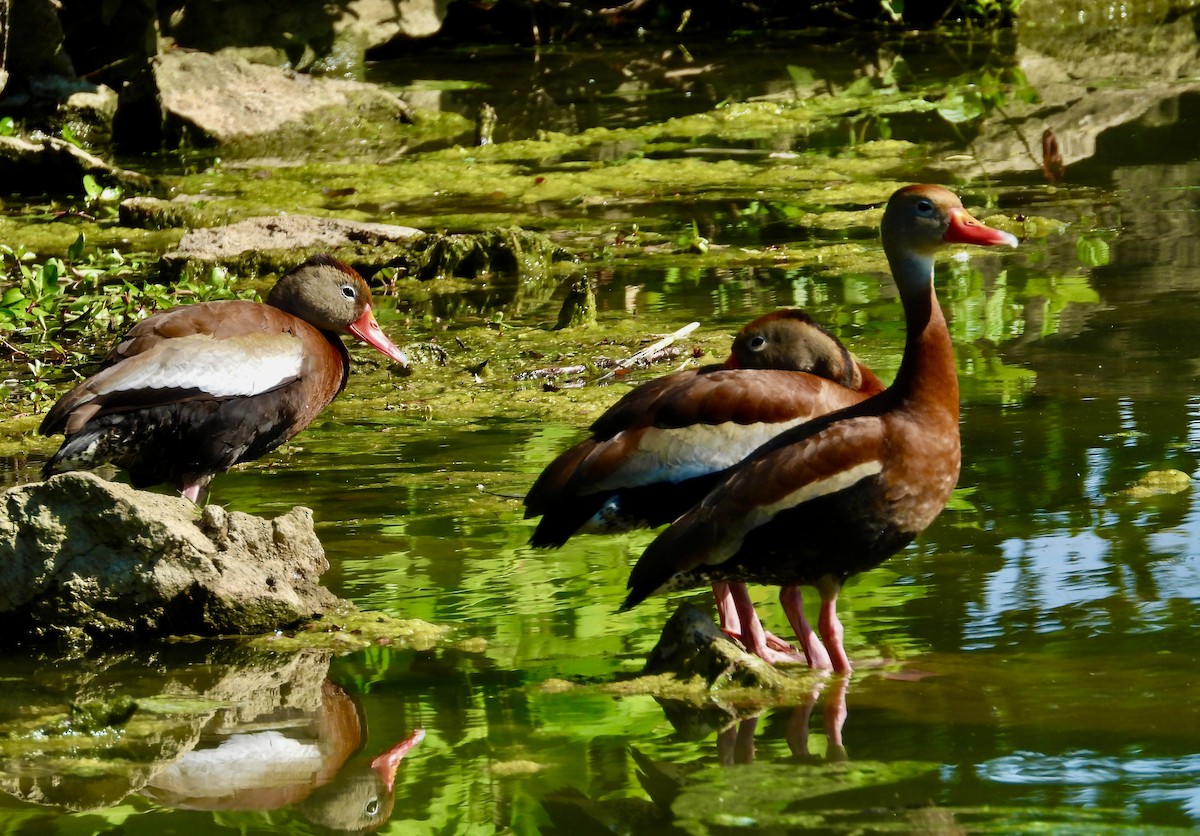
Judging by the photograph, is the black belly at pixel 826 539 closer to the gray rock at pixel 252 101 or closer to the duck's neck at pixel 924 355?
the duck's neck at pixel 924 355

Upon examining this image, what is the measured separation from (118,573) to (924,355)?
7.81 feet

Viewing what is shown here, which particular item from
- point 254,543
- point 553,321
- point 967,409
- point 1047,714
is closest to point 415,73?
point 553,321

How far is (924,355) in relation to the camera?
461cm

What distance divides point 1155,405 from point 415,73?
13.5m

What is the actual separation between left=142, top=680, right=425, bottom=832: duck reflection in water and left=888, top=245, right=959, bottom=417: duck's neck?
158 centimetres

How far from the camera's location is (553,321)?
894cm

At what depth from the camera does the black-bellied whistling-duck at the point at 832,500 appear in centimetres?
446

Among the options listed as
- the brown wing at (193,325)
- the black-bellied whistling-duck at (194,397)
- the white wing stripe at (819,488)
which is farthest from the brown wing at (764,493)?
the brown wing at (193,325)

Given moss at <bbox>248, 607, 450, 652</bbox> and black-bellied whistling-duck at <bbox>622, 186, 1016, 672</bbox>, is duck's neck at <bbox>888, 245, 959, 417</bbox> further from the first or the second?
moss at <bbox>248, 607, 450, 652</bbox>

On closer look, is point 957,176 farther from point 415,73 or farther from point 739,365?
point 415,73

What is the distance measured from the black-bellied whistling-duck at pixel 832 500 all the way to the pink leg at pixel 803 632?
36 mm

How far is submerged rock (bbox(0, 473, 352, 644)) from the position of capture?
16.2 feet

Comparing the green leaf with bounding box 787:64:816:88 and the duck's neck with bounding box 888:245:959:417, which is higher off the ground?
the green leaf with bounding box 787:64:816:88

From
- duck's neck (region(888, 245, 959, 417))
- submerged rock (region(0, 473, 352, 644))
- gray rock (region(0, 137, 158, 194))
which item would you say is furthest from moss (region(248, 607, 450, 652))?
gray rock (region(0, 137, 158, 194))
